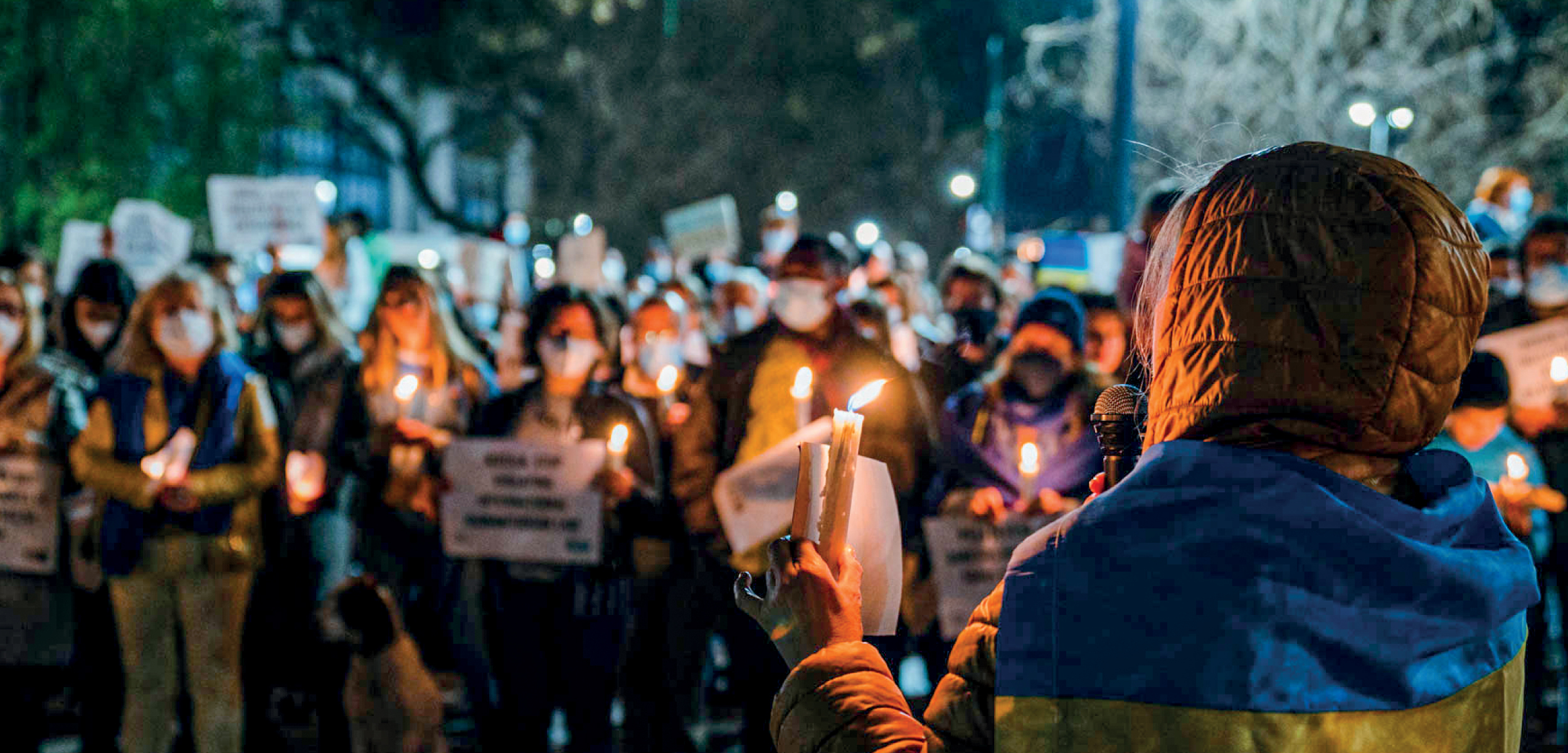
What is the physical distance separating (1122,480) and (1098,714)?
27 centimetres

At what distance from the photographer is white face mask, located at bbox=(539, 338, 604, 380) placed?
5500mm

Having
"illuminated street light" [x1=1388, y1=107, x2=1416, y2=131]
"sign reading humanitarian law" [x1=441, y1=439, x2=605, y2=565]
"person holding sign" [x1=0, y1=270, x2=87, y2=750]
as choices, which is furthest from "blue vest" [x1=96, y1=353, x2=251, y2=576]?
"illuminated street light" [x1=1388, y1=107, x2=1416, y2=131]

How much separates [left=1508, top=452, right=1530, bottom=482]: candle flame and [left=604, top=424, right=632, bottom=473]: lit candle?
10.9 ft

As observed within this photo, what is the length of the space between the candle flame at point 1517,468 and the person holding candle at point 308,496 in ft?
14.9

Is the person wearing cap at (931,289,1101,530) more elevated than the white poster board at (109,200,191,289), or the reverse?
the white poster board at (109,200,191,289)

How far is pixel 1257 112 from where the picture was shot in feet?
77.1

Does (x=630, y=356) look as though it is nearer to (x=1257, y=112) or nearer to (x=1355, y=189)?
(x=1355, y=189)

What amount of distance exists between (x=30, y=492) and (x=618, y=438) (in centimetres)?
257

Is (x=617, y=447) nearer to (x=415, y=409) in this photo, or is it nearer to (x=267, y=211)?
(x=415, y=409)

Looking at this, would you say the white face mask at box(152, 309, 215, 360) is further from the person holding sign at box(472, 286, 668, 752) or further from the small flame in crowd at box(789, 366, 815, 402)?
the small flame in crowd at box(789, 366, 815, 402)

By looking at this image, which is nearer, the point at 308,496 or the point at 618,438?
the point at 618,438

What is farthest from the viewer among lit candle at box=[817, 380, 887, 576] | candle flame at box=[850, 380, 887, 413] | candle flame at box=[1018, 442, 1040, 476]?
candle flame at box=[1018, 442, 1040, 476]

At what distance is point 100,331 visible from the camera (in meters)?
6.81

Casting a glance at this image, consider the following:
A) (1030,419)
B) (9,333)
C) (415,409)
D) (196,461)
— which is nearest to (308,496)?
(415,409)
